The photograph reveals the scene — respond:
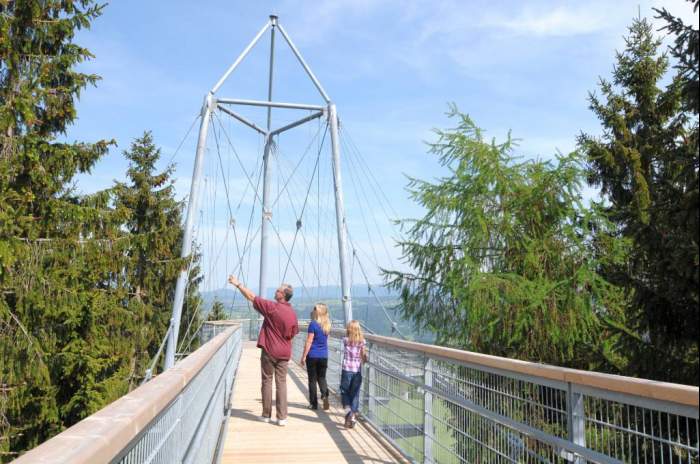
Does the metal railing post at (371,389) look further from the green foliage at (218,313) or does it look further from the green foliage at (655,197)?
the green foliage at (218,313)

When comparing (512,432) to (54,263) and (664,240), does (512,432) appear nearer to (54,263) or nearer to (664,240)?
(664,240)

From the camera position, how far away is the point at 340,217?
Answer: 18906 millimetres

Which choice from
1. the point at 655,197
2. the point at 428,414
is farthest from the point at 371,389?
the point at 655,197

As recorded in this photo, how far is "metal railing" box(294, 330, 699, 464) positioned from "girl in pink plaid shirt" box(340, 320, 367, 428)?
31cm

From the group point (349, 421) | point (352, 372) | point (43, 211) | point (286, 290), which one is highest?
point (43, 211)

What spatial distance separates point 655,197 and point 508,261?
5.99 m

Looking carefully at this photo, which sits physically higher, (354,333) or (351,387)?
(354,333)

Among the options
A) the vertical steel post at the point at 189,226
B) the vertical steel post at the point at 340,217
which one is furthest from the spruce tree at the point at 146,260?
the vertical steel post at the point at 340,217

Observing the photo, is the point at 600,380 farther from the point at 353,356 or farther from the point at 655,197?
the point at 353,356

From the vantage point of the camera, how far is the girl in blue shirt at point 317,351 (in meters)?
8.66

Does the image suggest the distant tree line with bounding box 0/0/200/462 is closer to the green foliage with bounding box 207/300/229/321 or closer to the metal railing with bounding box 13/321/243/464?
the metal railing with bounding box 13/321/243/464

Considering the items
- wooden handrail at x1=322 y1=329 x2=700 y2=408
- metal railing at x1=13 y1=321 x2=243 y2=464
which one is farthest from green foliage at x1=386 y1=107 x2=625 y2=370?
metal railing at x1=13 y1=321 x2=243 y2=464

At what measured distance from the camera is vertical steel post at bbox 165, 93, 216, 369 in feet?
53.0

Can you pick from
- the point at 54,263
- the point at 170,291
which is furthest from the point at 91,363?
the point at 170,291
